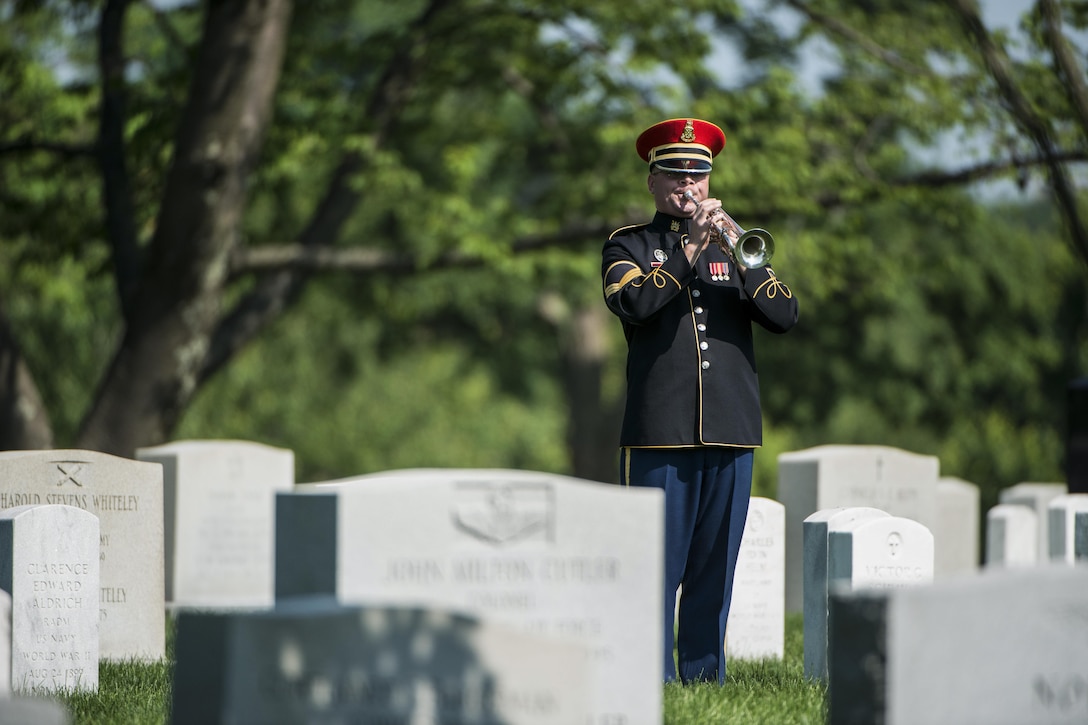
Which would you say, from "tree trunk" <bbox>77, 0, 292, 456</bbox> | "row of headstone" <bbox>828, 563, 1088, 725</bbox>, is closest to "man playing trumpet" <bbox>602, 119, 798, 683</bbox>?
"row of headstone" <bbox>828, 563, 1088, 725</bbox>

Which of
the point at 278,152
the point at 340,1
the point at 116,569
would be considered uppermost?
the point at 340,1

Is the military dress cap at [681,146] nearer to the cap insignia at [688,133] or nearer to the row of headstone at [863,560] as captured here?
the cap insignia at [688,133]

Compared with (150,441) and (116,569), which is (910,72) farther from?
(116,569)

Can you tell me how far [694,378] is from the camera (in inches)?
206

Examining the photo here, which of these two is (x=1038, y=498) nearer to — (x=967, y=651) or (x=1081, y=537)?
(x=1081, y=537)

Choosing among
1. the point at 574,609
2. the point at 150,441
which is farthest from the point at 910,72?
the point at 574,609

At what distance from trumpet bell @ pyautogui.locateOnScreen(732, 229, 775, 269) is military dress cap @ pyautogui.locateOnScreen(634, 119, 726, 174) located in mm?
333

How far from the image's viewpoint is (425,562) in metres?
3.94

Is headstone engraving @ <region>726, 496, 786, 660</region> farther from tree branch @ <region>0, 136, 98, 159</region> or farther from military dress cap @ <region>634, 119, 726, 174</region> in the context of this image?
tree branch @ <region>0, 136, 98, 159</region>

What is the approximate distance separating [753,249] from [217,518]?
5.48m

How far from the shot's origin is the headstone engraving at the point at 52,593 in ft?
18.1

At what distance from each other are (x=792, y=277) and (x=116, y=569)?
803 centimetres

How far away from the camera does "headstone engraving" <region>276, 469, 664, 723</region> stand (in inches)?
154

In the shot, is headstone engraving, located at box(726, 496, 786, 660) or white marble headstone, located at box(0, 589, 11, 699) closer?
white marble headstone, located at box(0, 589, 11, 699)
